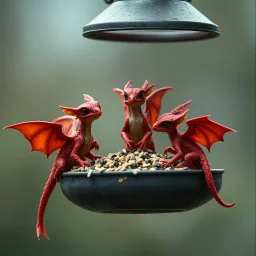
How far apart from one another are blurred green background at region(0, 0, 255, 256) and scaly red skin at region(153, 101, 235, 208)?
194 inches

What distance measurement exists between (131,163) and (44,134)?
0.41m

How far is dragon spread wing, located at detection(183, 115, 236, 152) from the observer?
198 inches

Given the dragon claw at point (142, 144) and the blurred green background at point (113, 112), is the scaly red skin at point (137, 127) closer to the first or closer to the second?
the dragon claw at point (142, 144)

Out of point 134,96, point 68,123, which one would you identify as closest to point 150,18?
point 134,96

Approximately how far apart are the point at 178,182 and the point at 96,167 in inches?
14.1

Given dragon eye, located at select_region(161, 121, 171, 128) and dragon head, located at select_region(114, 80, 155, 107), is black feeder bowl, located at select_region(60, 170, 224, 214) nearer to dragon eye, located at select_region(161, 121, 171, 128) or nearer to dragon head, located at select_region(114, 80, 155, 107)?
dragon eye, located at select_region(161, 121, 171, 128)

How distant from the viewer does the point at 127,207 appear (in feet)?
16.2

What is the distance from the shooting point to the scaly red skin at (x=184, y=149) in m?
4.95

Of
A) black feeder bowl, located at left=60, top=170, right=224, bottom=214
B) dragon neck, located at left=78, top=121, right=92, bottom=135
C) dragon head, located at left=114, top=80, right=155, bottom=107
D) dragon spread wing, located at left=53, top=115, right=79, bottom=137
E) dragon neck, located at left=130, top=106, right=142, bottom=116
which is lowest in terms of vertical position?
black feeder bowl, located at left=60, top=170, right=224, bottom=214

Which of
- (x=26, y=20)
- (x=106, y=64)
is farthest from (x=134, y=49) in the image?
(x=26, y=20)

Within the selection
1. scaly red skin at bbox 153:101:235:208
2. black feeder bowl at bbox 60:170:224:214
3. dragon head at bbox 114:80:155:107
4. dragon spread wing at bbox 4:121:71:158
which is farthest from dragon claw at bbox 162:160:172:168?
dragon spread wing at bbox 4:121:71:158

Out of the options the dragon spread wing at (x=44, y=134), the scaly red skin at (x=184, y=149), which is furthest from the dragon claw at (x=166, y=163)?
the dragon spread wing at (x=44, y=134)

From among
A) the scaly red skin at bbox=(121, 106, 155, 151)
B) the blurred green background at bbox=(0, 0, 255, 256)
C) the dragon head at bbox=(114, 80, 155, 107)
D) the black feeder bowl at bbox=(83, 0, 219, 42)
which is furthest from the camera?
the blurred green background at bbox=(0, 0, 255, 256)

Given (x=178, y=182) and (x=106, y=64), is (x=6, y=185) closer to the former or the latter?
(x=106, y=64)
